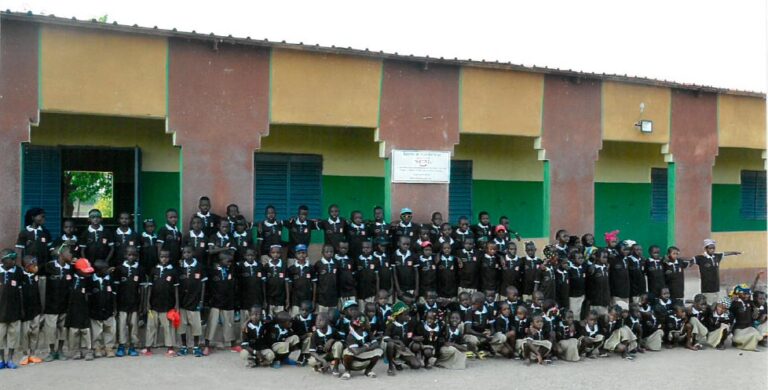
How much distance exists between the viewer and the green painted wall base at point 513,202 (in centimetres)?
1486

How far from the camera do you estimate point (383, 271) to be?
10.8 m

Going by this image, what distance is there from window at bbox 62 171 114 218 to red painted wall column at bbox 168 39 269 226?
8.65ft

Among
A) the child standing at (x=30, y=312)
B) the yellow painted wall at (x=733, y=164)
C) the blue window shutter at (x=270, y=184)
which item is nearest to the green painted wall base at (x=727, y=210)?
the yellow painted wall at (x=733, y=164)

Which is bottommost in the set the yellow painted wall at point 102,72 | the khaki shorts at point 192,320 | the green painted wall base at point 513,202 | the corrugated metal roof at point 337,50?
the khaki shorts at point 192,320

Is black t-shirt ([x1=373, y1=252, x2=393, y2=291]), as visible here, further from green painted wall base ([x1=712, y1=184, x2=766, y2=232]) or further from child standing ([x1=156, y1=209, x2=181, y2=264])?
green painted wall base ([x1=712, y1=184, x2=766, y2=232])

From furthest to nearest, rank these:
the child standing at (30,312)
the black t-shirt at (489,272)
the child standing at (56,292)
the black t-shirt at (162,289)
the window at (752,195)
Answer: the window at (752,195) → the black t-shirt at (489,272) → the black t-shirt at (162,289) → the child standing at (56,292) → the child standing at (30,312)

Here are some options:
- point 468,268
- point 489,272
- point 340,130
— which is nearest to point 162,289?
point 468,268

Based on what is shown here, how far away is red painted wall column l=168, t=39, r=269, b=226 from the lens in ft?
33.9

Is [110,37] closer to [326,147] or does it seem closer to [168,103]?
[168,103]

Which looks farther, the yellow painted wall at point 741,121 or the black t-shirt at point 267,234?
the yellow painted wall at point 741,121

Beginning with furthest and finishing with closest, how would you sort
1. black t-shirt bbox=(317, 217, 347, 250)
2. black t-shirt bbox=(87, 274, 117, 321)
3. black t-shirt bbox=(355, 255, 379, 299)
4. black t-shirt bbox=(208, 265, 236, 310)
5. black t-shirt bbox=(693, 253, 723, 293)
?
black t-shirt bbox=(693, 253, 723, 293) → black t-shirt bbox=(317, 217, 347, 250) → black t-shirt bbox=(355, 255, 379, 299) → black t-shirt bbox=(208, 265, 236, 310) → black t-shirt bbox=(87, 274, 117, 321)

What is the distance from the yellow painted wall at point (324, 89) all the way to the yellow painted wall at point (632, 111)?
4563mm

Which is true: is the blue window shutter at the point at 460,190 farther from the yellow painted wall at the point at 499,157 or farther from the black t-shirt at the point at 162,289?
the black t-shirt at the point at 162,289

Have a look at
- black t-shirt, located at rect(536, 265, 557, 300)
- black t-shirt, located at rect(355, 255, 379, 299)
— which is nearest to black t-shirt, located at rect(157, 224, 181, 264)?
black t-shirt, located at rect(355, 255, 379, 299)
